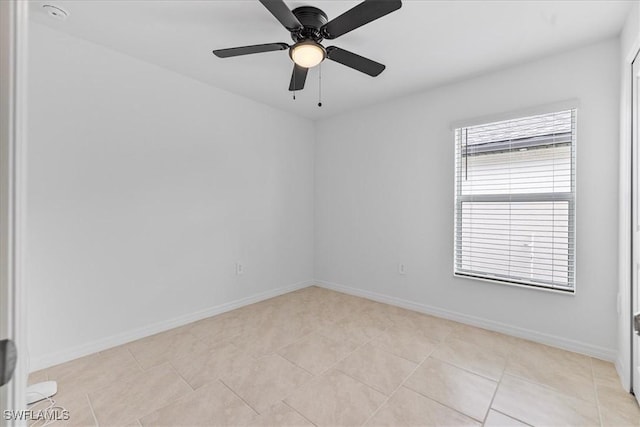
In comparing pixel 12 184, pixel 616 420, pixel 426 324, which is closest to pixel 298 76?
pixel 12 184

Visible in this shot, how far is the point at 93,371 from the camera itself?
213 cm

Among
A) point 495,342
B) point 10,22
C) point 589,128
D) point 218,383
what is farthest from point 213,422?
point 589,128

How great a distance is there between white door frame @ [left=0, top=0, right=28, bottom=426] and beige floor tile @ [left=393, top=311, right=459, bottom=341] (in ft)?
9.21

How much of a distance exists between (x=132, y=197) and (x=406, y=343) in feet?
9.02

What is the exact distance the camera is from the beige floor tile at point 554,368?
1967 millimetres

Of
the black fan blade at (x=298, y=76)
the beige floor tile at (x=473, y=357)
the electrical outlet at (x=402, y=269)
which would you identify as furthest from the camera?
the electrical outlet at (x=402, y=269)

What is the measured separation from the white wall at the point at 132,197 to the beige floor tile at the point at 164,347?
0.47ft

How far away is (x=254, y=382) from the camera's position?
2.02m

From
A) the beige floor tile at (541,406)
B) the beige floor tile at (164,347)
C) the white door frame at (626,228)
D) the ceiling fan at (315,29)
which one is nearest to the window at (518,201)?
the white door frame at (626,228)

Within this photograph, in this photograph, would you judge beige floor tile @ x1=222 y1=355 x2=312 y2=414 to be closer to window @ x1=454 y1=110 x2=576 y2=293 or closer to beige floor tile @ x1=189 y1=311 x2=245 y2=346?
beige floor tile @ x1=189 y1=311 x2=245 y2=346

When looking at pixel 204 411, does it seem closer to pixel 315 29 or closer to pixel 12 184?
pixel 12 184

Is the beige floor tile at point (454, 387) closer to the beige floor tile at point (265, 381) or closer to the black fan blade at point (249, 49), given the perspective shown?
the beige floor tile at point (265, 381)

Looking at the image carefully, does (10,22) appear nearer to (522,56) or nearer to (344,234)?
(522,56)

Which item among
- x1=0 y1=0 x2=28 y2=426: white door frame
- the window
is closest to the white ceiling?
the window
